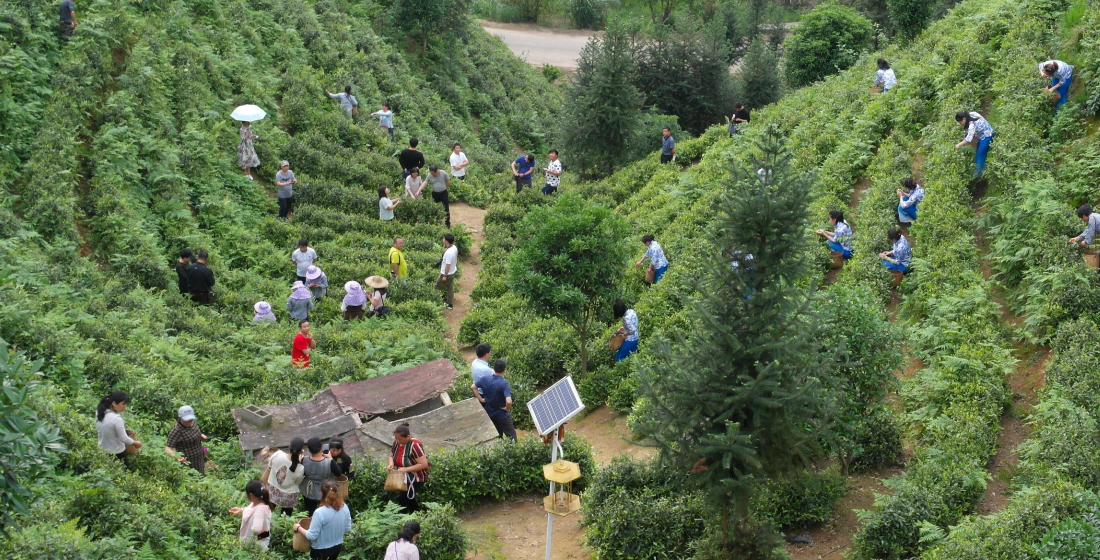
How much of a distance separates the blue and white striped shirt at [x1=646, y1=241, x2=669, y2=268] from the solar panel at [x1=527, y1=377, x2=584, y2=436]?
666cm

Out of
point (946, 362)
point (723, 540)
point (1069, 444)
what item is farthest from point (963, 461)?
point (723, 540)

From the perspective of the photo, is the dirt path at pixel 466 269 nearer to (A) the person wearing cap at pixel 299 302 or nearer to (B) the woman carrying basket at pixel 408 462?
(A) the person wearing cap at pixel 299 302

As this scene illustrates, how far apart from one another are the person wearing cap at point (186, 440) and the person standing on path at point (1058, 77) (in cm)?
1510

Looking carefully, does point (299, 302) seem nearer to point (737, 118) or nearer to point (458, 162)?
point (458, 162)

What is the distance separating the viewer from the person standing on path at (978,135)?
1622 cm

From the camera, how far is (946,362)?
40.0ft

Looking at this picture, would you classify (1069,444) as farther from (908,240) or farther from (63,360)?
(63,360)

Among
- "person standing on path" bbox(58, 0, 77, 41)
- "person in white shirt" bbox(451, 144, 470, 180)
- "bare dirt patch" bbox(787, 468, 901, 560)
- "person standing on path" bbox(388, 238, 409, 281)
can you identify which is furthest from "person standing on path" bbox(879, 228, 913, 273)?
"person standing on path" bbox(58, 0, 77, 41)

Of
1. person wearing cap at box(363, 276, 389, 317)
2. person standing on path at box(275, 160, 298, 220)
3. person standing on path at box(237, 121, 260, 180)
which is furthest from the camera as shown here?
person standing on path at box(237, 121, 260, 180)

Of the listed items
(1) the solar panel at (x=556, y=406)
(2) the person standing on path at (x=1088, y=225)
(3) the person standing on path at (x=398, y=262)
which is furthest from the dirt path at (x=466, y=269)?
(2) the person standing on path at (x=1088, y=225)

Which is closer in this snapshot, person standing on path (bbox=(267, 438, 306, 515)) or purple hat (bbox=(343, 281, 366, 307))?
person standing on path (bbox=(267, 438, 306, 515))

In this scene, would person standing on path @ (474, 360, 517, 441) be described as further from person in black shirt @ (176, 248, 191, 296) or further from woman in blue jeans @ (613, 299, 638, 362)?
person in black shirt @ (176, 248, 191, 296)

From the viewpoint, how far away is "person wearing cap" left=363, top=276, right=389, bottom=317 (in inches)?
712

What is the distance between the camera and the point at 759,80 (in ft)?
115
